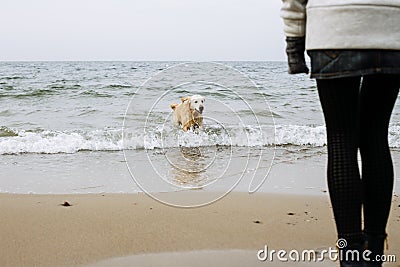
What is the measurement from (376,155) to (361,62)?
349 millimetres

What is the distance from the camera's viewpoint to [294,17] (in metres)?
1.52

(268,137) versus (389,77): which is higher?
(389,77)

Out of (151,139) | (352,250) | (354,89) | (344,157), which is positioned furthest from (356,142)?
(151,139)

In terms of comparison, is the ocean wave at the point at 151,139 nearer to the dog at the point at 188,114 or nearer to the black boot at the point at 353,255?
the dog at the point at 188,114

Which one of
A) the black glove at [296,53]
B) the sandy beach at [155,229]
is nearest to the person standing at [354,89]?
the black glove at [296,53]

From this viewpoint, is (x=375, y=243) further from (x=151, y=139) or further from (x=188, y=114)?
(x=188, y=114)

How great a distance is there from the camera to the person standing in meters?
1.39

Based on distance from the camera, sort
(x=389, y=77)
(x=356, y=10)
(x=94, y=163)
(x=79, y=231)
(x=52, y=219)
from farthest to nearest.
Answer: (x=94, y=163) < (x=52, y=219) < (x=79, y=231) < (x=389, y=77) < (x=356, y=10)

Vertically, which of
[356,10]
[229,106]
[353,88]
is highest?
[356,10]

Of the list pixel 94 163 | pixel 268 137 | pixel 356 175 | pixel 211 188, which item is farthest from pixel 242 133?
pixel 356 175

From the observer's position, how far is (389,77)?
1.49 m

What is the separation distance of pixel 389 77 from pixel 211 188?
7.05ft

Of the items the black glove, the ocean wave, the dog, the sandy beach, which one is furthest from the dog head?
the black glove

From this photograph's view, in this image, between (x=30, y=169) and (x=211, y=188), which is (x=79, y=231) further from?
(x=30, y=169)
